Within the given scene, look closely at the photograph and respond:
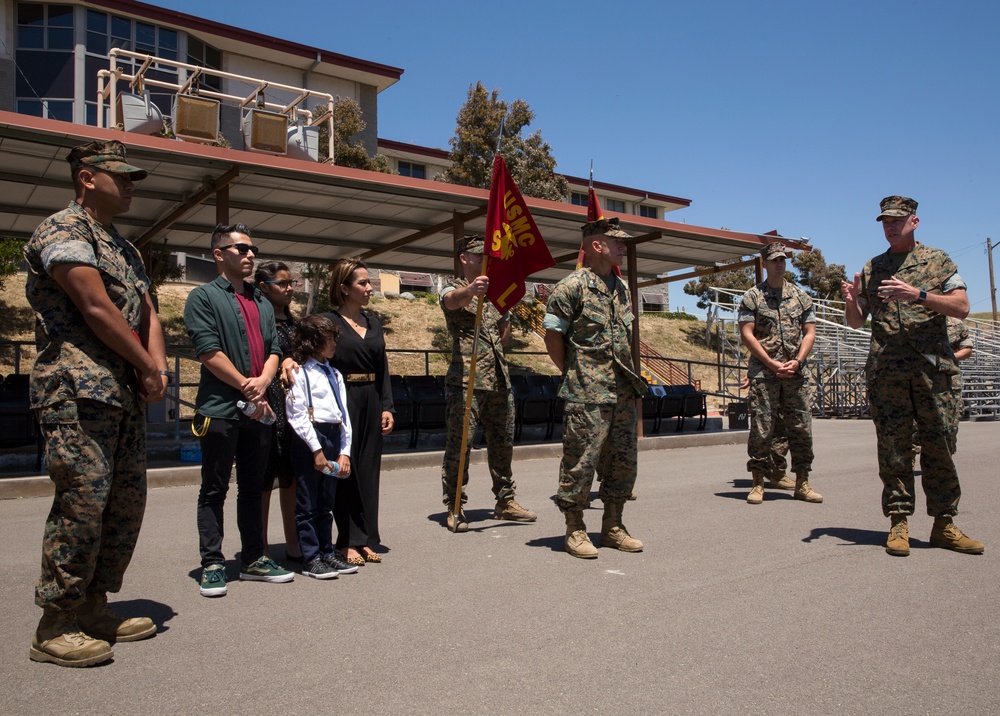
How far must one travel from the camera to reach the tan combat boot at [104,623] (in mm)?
3609

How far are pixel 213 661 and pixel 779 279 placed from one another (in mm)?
6002

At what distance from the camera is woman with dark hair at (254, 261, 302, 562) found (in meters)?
4.91

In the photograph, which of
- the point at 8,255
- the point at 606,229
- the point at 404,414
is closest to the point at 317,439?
the point at 606,229

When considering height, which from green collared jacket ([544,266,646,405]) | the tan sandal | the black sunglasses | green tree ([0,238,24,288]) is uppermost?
green tree ([0,238,24,288])

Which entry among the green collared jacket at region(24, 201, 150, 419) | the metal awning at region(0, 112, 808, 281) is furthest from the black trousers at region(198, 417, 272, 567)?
the metal awning at region(0, 112, 808, 281)

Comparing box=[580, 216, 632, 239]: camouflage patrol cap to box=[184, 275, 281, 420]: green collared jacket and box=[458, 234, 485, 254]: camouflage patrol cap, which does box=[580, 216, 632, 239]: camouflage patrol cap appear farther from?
box=[184, 275, 281, 420]: green collared jacket

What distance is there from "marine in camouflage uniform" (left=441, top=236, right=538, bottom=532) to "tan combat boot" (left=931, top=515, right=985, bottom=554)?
9.30 feet

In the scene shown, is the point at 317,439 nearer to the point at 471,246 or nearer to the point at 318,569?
the point at 318,569

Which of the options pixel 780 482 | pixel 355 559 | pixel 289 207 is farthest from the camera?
pixel 289 207

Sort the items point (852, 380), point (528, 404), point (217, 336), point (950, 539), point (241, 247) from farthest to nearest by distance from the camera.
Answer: point (852, 380) < point (528, 404) < point (950, 539) < point (241, 247) < point (217, 336)

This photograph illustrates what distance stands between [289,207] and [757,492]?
24.6ft

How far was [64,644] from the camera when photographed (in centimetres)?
334

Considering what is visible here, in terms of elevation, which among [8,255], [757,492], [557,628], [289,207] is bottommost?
[557,628]


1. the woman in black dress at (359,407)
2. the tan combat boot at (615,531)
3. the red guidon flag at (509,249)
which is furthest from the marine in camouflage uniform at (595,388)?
the woman in black dress at (359,407)
